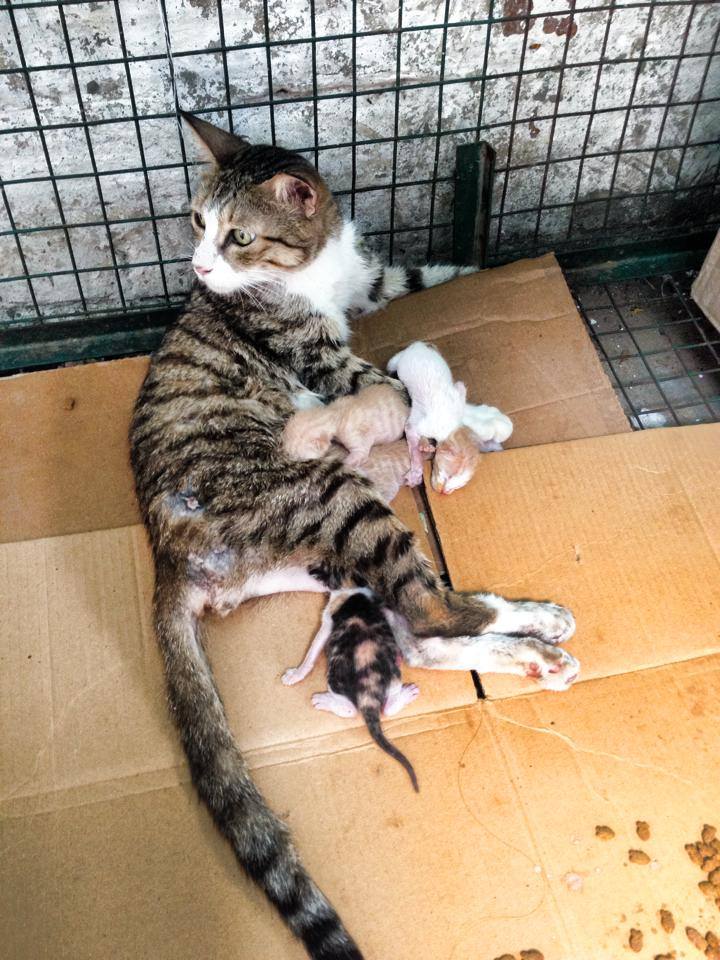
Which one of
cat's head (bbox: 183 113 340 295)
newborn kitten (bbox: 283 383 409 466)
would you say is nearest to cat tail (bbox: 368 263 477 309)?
cat's head (bbox: 183 113 340 295)

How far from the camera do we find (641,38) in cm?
280

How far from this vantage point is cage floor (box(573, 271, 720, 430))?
2904 mm

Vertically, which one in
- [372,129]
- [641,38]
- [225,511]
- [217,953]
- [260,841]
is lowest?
[217,953]

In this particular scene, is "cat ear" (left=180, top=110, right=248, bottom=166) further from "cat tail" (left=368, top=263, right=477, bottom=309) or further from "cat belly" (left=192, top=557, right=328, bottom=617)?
"cat belly" (left=192, top=557, right=328, bottom=617)

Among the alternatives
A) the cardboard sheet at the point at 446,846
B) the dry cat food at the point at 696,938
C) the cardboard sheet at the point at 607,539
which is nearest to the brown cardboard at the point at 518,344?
the cardboard sheet at the point at 607,539

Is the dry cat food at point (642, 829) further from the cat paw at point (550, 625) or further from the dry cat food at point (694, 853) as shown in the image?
the cat paw at point (550, 625)

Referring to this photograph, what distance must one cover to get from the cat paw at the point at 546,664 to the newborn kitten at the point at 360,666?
10.7 inches

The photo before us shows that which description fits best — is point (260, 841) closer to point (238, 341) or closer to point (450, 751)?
point (450, 751)

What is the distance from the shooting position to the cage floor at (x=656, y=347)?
2.90 m

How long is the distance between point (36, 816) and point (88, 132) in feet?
6.49

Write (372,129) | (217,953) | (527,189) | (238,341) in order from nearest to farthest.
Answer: (217,953) < (238,341) < (372,129) < (527,189)

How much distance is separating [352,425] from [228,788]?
97 centimetres

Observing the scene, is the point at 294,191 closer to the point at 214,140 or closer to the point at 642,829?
the point at 214,140

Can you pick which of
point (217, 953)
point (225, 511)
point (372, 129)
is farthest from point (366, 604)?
point (372, 129)
